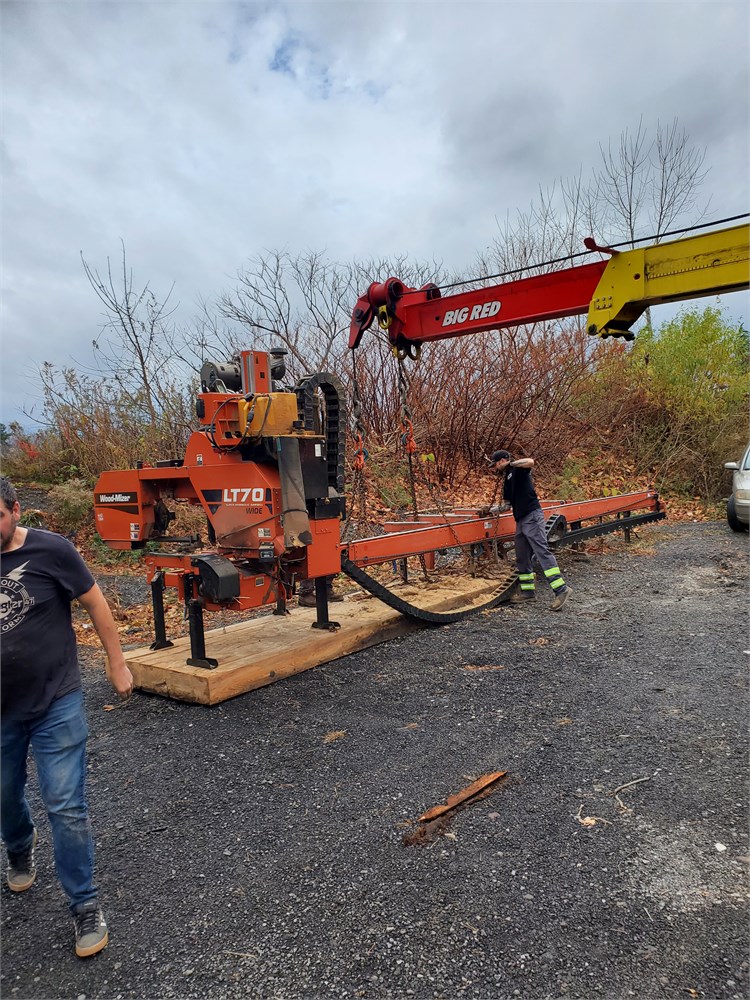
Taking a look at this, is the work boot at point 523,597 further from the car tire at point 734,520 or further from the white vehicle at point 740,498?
the car tire at point 734,520

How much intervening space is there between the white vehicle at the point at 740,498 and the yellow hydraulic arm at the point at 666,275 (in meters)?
7.08

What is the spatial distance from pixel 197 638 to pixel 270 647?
68cm

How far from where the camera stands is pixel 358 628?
6023mm

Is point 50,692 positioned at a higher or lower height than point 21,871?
higher

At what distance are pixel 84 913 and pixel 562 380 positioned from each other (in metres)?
14.1

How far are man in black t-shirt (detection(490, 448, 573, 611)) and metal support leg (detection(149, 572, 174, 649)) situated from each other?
3.83 metres

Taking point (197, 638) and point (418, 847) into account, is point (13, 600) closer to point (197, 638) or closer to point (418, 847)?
point (418, 847)

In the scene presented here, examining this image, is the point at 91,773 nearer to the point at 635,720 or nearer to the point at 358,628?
the point at 358,628

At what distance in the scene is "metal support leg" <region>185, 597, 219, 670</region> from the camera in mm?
4984

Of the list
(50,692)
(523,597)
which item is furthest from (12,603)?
(523,597)

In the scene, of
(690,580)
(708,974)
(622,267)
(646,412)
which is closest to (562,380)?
(646,412)

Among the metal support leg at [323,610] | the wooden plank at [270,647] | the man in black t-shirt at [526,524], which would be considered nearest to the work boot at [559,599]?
the man in black t-shirt at [526,524]

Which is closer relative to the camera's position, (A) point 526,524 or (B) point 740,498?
(A) point 526,524

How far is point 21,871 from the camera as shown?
290 cm
